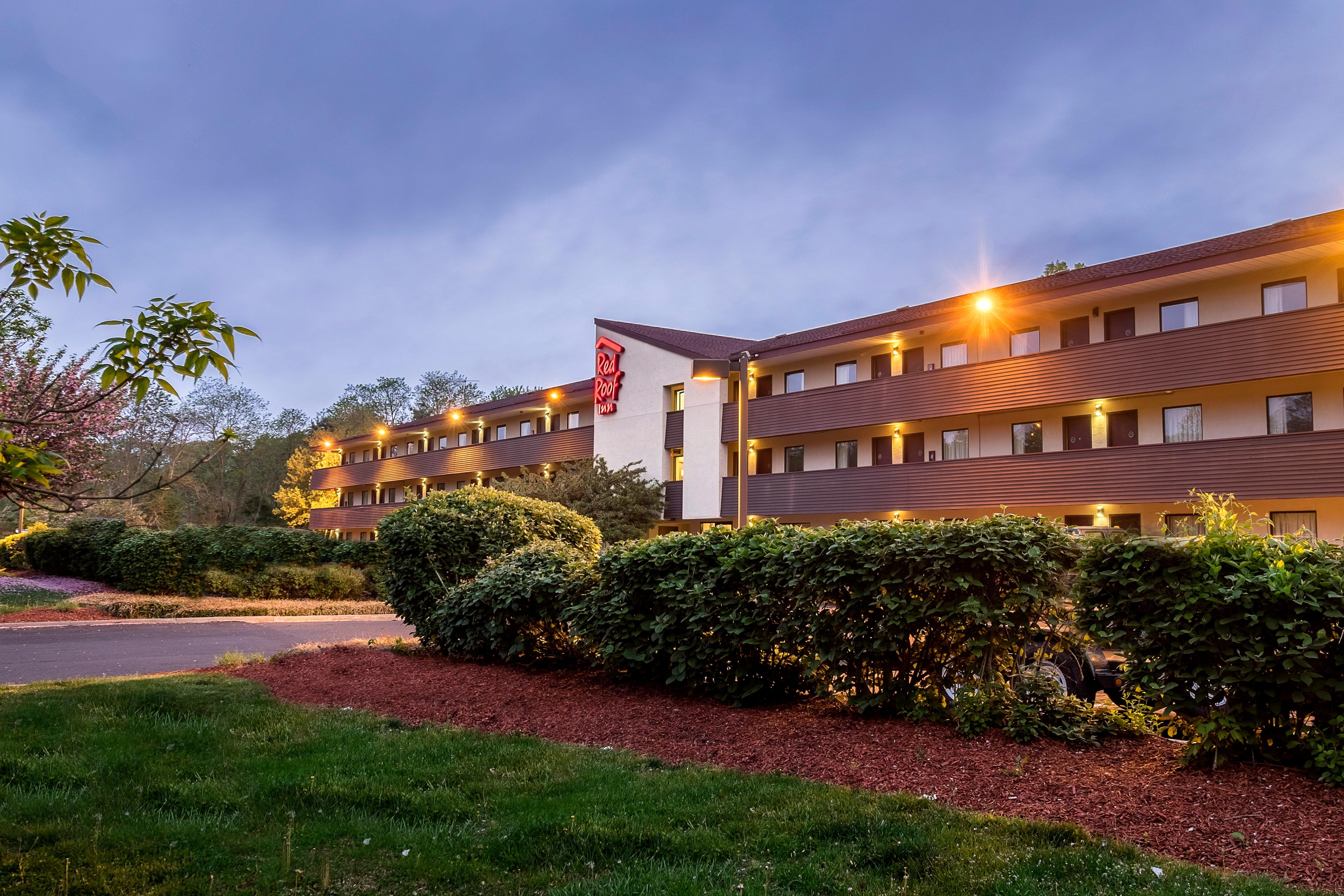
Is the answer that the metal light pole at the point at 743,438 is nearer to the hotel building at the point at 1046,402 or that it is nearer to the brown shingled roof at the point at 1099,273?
the hotel building at the point at 1046,402

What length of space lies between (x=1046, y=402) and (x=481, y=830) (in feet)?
74.5

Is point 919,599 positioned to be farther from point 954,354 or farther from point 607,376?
point 607,376

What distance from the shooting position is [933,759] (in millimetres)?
5859

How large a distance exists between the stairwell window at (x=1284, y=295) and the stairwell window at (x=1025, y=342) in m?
5.82

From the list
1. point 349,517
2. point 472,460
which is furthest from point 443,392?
point 472,460

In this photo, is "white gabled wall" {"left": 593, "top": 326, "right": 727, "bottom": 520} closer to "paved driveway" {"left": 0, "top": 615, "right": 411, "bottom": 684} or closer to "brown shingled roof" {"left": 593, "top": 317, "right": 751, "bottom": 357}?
"brown shingled roof" {"left": 593, "top": 317, "right": 751, "bottom": 357}

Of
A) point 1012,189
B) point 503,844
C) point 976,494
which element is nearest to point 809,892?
point 503,844

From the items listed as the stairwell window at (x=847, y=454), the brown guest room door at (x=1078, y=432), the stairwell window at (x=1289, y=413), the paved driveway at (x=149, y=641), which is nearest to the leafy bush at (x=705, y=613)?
the paved driveway at (x=149, y=641)

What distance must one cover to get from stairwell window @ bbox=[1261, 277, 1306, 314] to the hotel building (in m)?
0.05

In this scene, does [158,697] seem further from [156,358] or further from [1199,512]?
[1199,512]

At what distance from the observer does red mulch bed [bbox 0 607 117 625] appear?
20.5 metres

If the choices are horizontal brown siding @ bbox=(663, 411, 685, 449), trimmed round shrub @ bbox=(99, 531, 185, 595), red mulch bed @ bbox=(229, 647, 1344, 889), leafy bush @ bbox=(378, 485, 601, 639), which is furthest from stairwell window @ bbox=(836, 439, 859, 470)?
trimmed round shrub @ bbox=(99, 531, 185, 595)

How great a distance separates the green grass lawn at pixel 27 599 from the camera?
73.5ft

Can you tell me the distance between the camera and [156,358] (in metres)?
3.23
